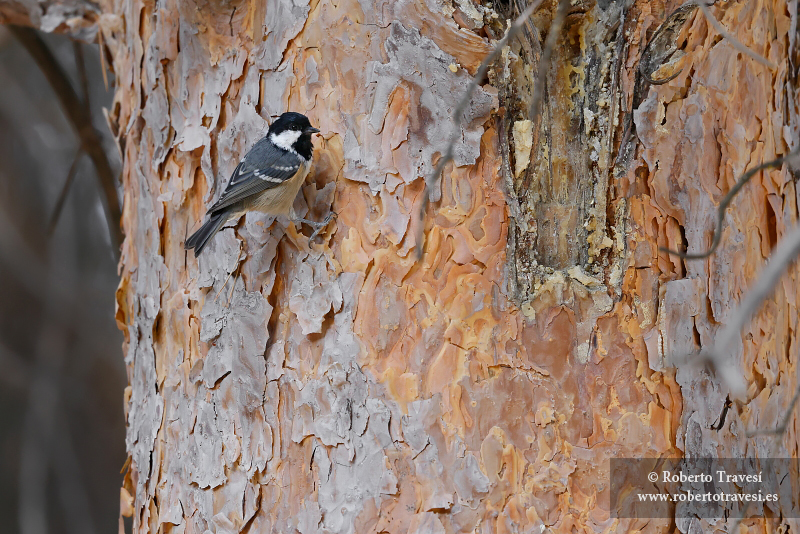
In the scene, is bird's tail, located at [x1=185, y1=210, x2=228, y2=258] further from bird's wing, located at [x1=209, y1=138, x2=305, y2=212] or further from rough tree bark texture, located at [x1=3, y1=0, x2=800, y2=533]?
rough tree bark texture, located at [x1=3, y1=0, x2=800, y2=533]

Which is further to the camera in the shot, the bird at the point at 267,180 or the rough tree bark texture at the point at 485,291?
the bird at the point at 267,180

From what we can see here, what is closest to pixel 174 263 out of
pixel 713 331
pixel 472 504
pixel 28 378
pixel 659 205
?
pixel 472 504

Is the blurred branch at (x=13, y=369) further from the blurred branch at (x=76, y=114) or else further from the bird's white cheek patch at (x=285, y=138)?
the bird's white cheek patch at (x=285, y=138)

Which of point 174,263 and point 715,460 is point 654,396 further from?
point 174,263

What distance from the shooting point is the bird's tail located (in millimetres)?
1479

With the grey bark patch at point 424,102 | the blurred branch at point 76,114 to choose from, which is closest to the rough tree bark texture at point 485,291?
the grey bark patch at point 424,102

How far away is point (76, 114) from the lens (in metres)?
2.48

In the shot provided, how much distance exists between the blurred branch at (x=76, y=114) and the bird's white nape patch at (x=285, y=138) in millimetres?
1347

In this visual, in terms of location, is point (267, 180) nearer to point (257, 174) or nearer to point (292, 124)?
point (257, 174)

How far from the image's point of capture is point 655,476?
1299 mm

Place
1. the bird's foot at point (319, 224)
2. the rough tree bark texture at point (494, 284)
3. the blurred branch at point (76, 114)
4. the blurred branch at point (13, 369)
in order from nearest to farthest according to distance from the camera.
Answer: the rough tree bark texture at point (494, 284)
the bird's foot at point (319, 224)
the blurred branch at point (76, 114)
the blurred branch at point (13, 369)

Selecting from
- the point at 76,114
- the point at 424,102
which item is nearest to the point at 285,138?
the point at 424,102

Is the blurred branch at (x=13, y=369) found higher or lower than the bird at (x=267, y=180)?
lower

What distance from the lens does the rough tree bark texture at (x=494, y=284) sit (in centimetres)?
127
